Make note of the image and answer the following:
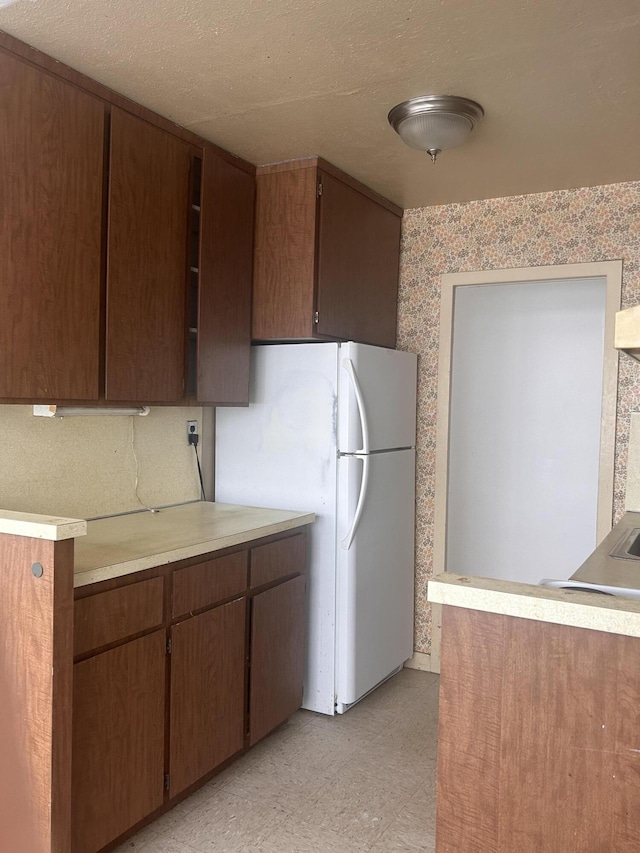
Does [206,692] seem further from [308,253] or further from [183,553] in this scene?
[308,253]

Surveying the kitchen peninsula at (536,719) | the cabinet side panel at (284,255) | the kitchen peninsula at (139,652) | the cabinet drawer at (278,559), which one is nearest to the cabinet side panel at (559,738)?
the kitchen peninsula at (536,719)

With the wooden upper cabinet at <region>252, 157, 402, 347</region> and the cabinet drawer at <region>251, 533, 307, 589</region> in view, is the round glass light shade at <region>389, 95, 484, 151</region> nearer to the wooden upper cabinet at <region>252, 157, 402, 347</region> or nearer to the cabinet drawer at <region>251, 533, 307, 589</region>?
the wooden upper cabinet at <region>252, 157, 402, 347</region>

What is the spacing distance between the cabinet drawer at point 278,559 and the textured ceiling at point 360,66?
158 centimetres

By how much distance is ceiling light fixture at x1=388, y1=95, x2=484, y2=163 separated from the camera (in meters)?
2.34

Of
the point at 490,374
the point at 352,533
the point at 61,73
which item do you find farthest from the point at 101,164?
the point at 490,374

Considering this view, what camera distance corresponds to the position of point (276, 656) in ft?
9.11

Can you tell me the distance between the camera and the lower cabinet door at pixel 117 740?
6.30 ft

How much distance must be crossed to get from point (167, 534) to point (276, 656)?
2.33 feet

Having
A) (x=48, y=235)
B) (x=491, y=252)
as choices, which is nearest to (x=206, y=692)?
(x=48, y=235)

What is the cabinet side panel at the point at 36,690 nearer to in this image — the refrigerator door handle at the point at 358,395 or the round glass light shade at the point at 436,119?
the refrigerator door handle at the point at 358,395

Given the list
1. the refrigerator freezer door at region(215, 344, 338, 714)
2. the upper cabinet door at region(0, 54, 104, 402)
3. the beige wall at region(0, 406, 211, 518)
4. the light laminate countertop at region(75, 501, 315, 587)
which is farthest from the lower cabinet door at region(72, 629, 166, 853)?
the refrigerator freezer door at region(215, 344, 338, 714)

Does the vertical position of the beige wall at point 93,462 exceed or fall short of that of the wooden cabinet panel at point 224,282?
it falls short

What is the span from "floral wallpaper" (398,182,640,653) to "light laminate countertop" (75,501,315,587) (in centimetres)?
97

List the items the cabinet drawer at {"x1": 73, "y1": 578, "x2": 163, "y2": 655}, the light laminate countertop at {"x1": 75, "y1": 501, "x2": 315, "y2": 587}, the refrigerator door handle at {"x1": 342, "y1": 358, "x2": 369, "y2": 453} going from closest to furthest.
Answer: the cabinet drawer at {"x1": 73, "y1": 578, "x2": 163, "y2": 655}, the light laminate countertop at {"x1": 75, "y1": 501, "x2": 315, "y2": 587}, the refrigerator door handle at {"x1": 342, "y1": 358, "x2": 369, "y2": 453}
